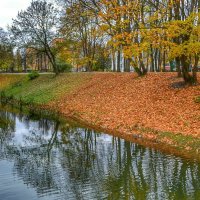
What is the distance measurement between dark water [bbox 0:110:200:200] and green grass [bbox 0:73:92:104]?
1764 cm

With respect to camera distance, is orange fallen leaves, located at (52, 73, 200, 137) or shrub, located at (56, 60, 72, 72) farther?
shrub, located at (56, 60, 72, 72)

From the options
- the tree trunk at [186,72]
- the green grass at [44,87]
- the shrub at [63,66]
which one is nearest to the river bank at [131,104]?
the green grass at [44,87]

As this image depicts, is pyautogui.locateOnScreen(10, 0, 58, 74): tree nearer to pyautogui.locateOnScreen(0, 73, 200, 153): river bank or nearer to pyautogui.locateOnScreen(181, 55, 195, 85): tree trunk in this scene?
pyautogui.locateOnScreen(0, 73, 200, 153): river bank

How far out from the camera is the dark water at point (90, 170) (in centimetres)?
1198

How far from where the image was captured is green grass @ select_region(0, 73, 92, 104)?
129 ft

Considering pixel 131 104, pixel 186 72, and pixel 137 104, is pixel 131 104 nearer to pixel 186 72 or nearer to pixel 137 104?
pixel 137 104

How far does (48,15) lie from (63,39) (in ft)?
12.3

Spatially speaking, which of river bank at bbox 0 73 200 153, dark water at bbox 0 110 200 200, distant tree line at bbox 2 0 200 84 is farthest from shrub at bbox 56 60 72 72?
dark water at bbox 0 110 200 200

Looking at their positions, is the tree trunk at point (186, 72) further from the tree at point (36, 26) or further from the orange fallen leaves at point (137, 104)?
the tree at point (36, 26)

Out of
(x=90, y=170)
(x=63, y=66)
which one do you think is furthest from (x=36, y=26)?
(x=90, y=170)

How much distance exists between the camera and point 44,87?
44.1m

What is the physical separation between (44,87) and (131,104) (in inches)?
768

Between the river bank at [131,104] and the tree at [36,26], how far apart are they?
20.9 feet

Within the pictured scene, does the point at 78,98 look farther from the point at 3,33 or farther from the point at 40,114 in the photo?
the point at 3,33
